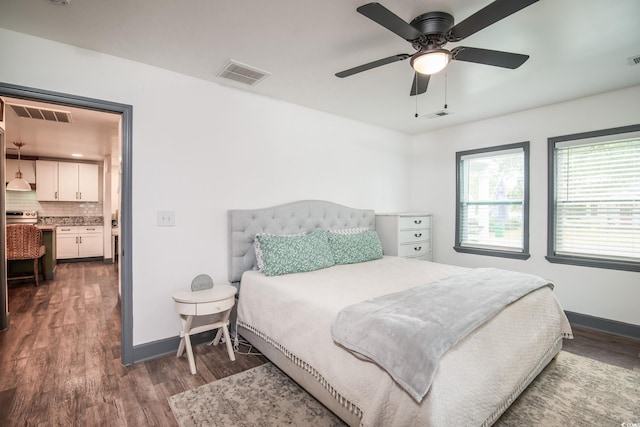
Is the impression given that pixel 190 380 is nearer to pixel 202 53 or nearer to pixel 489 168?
pixel 202 53

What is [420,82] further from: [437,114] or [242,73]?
[437,114]

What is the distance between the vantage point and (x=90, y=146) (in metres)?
6.04

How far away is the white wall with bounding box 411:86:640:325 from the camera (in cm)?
314

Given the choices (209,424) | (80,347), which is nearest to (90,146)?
(80,347)

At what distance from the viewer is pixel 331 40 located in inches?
86.6

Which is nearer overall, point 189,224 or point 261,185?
point 189,224

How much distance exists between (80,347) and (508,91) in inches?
192

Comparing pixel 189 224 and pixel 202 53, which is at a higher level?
pixel 202 53

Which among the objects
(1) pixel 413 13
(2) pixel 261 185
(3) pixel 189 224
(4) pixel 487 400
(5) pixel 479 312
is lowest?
(4) pixel 487 400

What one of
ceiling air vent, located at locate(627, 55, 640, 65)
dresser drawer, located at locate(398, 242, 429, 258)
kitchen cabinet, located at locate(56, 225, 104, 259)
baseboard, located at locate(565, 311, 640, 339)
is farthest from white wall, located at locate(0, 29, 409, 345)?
kitchen cabinet, located at locate(56, 225, 104, 259)

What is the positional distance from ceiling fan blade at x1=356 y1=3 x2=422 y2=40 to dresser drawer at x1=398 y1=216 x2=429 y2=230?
8.65 ft

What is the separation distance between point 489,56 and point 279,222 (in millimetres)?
2326

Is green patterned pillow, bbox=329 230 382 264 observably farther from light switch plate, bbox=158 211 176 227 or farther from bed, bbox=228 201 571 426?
light switch plate, bbox=158 211 176 227

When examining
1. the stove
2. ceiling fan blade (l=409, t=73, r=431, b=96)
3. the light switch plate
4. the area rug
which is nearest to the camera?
the area rug
